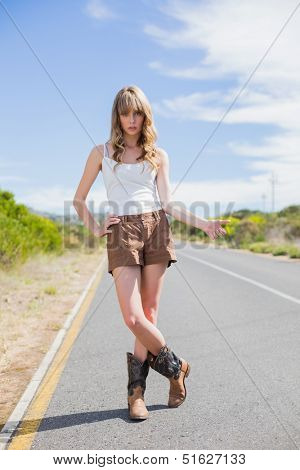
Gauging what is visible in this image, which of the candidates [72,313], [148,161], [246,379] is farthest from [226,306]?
[148,161]

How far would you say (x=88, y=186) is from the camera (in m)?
4.61

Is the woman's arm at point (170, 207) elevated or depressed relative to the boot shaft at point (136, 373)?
elevated

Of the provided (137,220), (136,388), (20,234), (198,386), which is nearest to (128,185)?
(137,220)

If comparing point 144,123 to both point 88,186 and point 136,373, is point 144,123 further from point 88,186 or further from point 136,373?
point 136,373

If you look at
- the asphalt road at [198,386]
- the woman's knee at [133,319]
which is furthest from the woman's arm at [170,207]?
the asphalt road at [198,386]

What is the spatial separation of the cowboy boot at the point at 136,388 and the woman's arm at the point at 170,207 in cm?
106

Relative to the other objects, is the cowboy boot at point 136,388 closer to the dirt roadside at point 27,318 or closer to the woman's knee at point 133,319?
the woman's knee at point 133,319

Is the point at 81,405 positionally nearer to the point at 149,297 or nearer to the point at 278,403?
the point at 149,297

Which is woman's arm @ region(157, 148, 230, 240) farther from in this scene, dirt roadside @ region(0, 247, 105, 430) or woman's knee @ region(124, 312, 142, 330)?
dirt roadside @ region(0, 247, 105, 430)

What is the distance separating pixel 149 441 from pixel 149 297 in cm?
106

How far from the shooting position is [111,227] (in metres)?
4.55

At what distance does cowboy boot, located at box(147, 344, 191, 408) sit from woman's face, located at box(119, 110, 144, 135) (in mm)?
1554

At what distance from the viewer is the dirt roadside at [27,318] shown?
5.93m

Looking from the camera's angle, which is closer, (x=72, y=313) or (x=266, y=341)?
(x=266, y=341)
